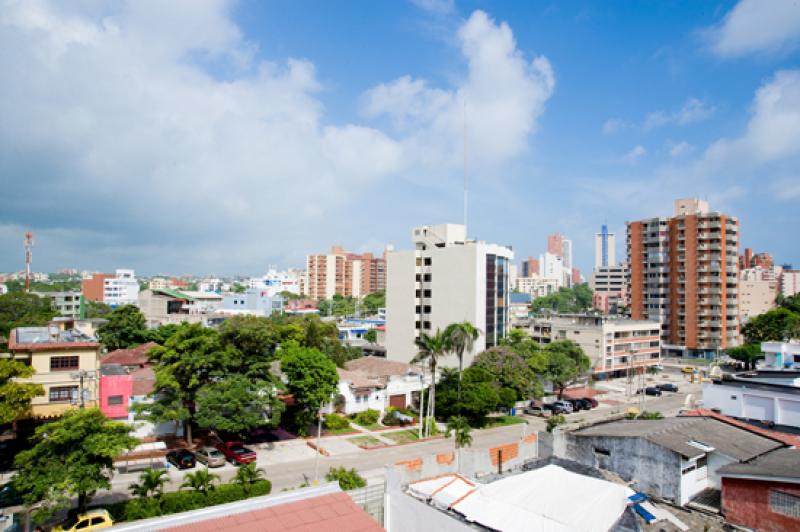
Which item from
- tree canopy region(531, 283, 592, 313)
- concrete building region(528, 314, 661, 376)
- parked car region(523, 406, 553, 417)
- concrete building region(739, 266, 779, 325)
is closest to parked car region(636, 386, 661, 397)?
concrete building region(528, 314, 661, 376)

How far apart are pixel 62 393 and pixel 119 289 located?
143 m

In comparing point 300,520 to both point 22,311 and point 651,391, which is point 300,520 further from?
point 22,311

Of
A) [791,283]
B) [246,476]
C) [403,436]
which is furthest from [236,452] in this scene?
[791,283]

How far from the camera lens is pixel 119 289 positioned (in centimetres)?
15538

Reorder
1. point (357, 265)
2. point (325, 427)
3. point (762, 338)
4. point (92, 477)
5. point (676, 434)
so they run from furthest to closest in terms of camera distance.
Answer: point (357, 265) → point (762, 338) → point (325, 427) → point (676, 434) → point (92, 477)

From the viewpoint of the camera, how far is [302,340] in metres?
49.0

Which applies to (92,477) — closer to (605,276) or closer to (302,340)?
(302,340)

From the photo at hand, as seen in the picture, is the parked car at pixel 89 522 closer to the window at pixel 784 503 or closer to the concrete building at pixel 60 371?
the concrete building at pixel 60 371

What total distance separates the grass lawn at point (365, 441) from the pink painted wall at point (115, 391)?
14.0 meters

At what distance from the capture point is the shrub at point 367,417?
126 feet

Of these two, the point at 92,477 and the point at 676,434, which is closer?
the point at 92,477

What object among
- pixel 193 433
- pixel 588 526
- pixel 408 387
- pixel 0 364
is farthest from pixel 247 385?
pixel 588 526

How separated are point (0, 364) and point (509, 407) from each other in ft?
113

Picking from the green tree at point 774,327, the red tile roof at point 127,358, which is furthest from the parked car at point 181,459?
the green tree at point 774,327
